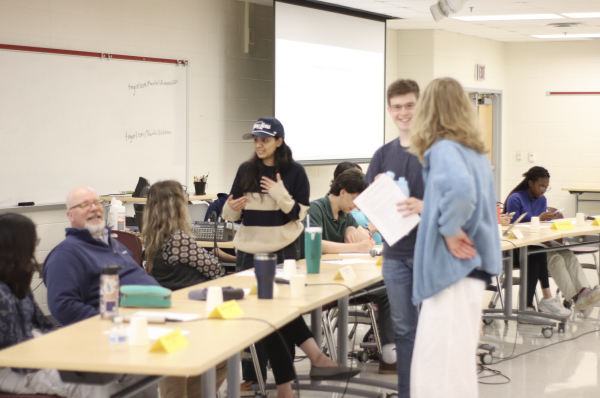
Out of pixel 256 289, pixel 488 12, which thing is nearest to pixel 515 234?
pixel 256 289

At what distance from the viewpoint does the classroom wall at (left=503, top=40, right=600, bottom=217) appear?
31.4ft

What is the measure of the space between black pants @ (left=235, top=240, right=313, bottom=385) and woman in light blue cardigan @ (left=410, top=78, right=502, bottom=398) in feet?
2.44

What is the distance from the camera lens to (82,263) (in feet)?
8.55

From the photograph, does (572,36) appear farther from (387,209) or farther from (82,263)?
(82,263)

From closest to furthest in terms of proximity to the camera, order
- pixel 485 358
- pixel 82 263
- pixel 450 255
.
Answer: pixel 450 255
pixel 82 263
pixel 485 358

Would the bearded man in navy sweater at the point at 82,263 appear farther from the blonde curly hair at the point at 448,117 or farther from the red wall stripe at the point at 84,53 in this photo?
the red wall stripe at the point at 84,53

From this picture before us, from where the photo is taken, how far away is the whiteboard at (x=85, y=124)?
4957mm

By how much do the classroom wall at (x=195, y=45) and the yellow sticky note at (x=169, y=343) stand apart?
3497mm

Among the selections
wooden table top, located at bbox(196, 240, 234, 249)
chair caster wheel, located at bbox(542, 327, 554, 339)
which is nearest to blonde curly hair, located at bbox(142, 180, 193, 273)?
wooden table top, located at bbox(196, 240, 234, 249)

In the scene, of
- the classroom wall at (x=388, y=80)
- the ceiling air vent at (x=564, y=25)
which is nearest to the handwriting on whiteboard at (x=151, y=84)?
the classroom wall at (x=388, y=80)

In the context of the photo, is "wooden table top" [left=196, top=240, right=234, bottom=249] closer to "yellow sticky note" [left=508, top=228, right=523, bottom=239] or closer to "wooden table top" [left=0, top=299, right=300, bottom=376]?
"yellow sticky note" [left=508, top=228, right=523, bottom=239]

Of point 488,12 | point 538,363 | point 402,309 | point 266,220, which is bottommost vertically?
point 538,363

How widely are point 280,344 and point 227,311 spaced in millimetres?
905

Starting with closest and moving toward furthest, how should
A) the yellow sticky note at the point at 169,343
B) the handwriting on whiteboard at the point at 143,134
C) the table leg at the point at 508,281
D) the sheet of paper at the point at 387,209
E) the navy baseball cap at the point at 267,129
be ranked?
the yellow sticky note at the point at 169,343
the sheet of paper at the point at 387,209
the navy baseball cap at the point at 267,129
the table leg at the point at 508,281
the handwriting on whiteboard at the point at 143,134
